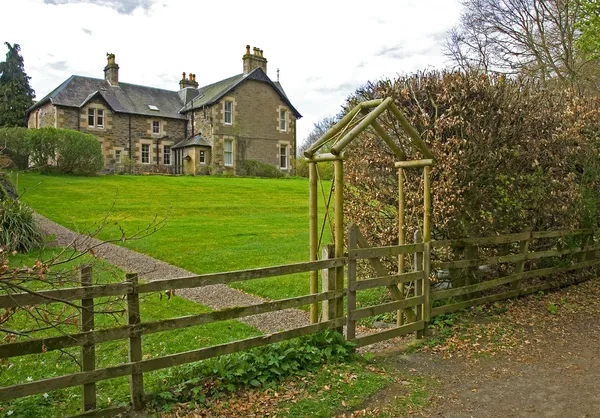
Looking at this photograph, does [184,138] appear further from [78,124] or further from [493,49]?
[493,49]

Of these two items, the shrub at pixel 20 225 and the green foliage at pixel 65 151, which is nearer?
the shrub at pixel 20 225

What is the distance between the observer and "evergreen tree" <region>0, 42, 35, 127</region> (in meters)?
47.6

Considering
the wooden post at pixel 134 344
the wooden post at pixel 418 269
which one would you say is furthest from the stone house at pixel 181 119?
the wooden post at pixel 134 344

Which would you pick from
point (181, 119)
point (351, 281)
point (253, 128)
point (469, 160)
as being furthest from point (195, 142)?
point (351, 281)

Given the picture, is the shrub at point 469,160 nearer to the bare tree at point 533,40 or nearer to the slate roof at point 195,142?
the bare tree at point 533,40

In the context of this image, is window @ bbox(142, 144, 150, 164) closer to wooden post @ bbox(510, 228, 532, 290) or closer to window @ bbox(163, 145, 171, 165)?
window @ bbox(163, 145, 171, 165)

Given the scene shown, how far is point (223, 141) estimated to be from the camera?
4097 centimetres

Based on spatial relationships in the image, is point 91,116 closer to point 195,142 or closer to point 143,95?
point 143,95

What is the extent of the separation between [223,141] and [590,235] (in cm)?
3374

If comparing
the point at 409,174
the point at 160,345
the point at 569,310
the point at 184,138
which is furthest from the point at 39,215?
the point at 184,138

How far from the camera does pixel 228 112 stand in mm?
41375

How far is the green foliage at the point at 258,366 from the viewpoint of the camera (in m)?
4.60

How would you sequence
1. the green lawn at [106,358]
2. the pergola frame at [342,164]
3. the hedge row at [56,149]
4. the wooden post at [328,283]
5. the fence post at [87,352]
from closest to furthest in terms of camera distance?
the fence post at [87,352], the green lawn at [106,358], the wooden post at [328,283], the pergola frame at [342,164], the hedge row at [56,149]

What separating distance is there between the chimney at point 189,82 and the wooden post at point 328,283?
144 feet
